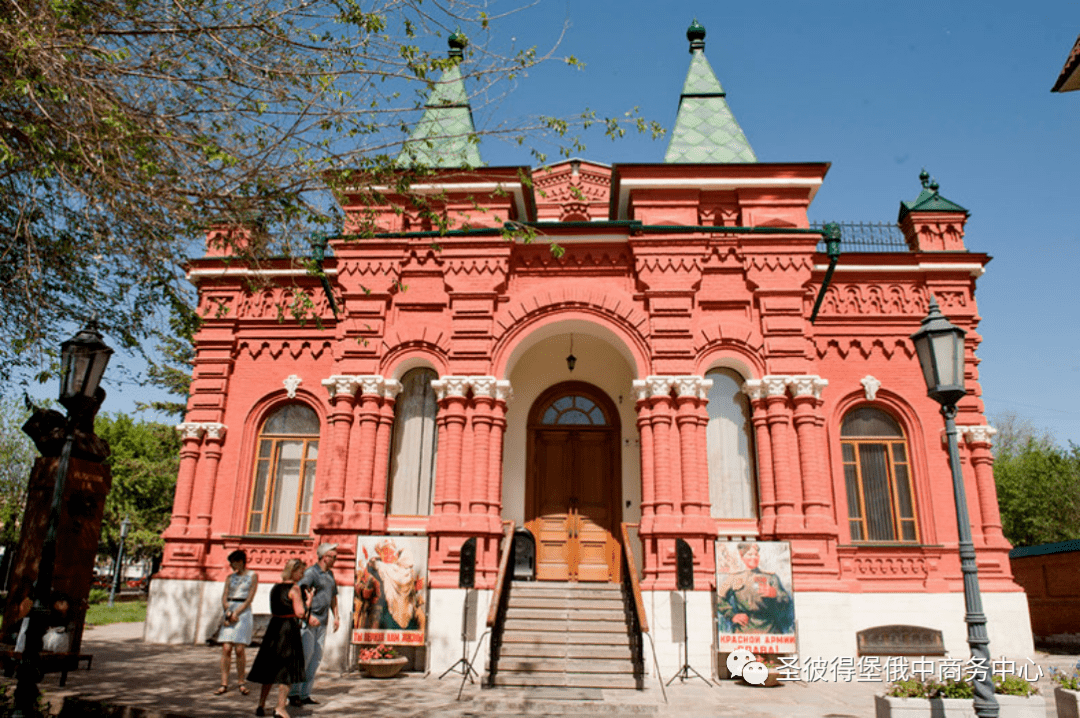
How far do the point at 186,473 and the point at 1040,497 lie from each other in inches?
1152

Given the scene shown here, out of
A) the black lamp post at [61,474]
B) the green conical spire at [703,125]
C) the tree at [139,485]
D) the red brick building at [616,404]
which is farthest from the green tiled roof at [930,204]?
the tree at [139,485]

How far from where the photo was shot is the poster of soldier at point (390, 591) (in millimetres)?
10805

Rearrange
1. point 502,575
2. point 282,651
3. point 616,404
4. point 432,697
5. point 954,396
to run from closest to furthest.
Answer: point 954,396 → point 282,651 → point 432,697 → point 502,575 → point 616,404

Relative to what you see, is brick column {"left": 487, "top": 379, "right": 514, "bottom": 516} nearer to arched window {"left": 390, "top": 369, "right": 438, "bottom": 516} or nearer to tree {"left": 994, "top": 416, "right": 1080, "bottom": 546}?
arched window {"left": 390, "top": 369, "right": 438, "bottom": 516}

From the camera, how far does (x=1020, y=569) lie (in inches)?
774

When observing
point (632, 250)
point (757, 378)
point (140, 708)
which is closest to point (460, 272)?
point (632, 250)

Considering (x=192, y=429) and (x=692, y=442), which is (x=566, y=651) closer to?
(x=692, y=442)

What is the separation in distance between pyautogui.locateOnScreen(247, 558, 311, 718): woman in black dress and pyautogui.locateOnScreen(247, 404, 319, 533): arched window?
21.9 ft

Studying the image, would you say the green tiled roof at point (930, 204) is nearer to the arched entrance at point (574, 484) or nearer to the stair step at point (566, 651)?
the arched entrance at point (574, 484)

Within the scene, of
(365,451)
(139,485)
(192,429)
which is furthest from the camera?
(139,485)

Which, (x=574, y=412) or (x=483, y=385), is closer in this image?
(x=483, y=385)

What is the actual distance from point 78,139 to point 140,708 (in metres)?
5.83

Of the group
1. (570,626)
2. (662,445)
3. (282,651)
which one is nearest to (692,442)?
(662,445)

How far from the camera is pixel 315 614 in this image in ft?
29.0
